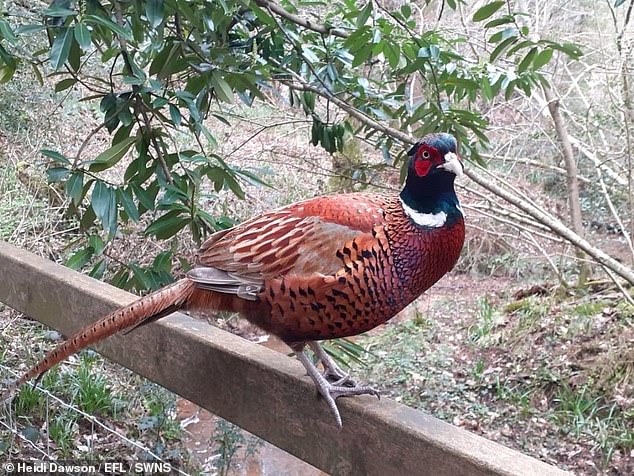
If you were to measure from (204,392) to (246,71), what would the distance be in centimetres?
113

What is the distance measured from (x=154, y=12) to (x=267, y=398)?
1070 mm

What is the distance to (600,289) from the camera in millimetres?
6504

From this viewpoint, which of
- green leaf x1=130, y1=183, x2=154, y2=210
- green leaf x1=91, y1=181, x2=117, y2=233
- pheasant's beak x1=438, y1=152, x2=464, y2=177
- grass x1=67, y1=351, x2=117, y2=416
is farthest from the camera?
grass x1=67, y1=351, x2=117, y2=416

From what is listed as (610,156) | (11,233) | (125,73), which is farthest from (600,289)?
(125,73)

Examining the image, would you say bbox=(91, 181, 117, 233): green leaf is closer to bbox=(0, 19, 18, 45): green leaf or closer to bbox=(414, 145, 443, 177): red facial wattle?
bbox=(0, 19, 18, 45): green leaf

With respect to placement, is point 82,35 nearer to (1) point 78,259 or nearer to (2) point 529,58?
(1) point 78,259

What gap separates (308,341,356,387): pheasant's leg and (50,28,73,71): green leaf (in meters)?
0.97

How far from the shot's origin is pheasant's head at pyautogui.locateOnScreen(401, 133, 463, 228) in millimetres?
1651

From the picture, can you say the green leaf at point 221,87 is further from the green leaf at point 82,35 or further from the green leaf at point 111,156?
the green leaf at point 82,35

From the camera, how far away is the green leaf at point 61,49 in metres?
1.88

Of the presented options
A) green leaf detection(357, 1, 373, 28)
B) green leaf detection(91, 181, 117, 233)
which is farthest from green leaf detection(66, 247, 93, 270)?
green leaf detection(357, 1, 373, 28)

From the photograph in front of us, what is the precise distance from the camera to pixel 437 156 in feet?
5.43

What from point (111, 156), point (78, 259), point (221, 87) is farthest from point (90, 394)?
point (221, 87)

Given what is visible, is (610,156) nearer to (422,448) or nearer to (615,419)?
(615,419)
